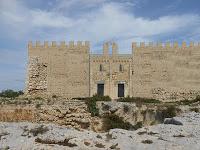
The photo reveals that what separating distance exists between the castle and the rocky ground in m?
24.0

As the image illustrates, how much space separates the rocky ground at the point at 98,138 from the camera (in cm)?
1238

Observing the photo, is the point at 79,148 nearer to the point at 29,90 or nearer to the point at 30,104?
the point at 30,104

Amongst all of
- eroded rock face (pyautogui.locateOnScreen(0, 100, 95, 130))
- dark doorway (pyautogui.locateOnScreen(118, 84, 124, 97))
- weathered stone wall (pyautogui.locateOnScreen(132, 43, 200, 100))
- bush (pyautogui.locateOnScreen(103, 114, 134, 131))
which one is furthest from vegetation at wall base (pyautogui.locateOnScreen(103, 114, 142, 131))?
weathered stone wall (pyautogui.locateOnScreen(132, 43, 200, 100))

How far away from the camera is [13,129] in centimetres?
1396

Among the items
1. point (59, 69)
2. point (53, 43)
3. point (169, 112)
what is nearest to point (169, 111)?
point (169, 112)

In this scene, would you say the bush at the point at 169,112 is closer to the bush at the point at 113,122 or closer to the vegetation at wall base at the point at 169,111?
the vegetation at wall base at the point at 169,111

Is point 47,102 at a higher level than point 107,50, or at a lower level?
lower

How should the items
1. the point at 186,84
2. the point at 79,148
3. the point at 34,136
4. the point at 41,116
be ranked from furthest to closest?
the point at 186,84, the point at 41,116, the point at 34,136, the point at 79,148

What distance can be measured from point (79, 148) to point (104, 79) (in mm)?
26489

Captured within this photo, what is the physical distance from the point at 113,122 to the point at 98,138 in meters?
13.6

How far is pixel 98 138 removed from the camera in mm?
13102

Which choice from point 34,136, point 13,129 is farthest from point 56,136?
point 13,129

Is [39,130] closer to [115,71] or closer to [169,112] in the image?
[169,112]

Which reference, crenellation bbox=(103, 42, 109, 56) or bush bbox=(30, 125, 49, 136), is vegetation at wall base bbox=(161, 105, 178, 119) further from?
Answer: bush bbox=(30, 125, 49, 136)
